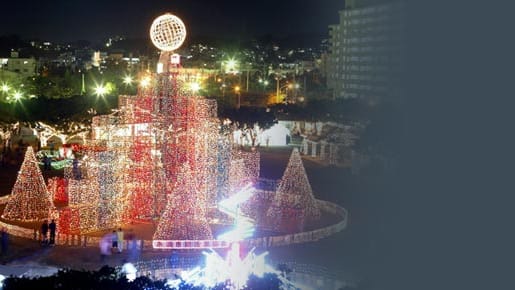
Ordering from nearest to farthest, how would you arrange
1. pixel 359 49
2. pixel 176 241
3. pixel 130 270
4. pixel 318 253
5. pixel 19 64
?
pixel 130 270 < pixel 176 241 < pixel 318 253 < pixel 359 49 < pixel 19 64

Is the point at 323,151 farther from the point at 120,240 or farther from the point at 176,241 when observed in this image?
the point at 120,240

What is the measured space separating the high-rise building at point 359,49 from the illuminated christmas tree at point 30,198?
31.5 metres

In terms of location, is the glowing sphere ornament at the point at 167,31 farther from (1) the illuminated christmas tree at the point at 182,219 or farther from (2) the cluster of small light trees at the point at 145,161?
(1) the illuminated christmas tree at the point at 182,219

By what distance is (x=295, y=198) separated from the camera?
18.5m

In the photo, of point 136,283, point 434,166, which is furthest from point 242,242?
point 136,283

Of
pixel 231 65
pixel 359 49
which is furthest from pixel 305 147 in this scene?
pixel 231 65

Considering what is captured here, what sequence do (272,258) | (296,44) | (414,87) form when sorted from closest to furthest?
1. (272,258)
2. (414,87)
3. (296,44)

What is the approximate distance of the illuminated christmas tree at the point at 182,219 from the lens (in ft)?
50.3

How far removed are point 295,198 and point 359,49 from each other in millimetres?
38412

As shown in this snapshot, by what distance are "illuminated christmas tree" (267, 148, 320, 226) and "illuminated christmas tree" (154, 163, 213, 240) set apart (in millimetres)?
3106

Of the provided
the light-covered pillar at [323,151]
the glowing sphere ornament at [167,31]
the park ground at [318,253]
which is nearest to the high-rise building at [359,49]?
the light-covered pillar at [323,151]

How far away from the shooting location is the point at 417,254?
13.6 meters

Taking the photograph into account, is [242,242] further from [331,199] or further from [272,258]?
[331,199]

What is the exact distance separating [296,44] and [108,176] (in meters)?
91.7
